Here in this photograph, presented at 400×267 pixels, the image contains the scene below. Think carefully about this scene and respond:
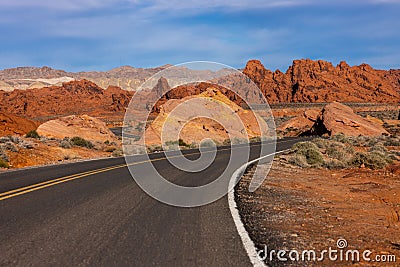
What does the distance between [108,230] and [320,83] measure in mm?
146422

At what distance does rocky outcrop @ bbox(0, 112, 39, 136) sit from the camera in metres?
40.1

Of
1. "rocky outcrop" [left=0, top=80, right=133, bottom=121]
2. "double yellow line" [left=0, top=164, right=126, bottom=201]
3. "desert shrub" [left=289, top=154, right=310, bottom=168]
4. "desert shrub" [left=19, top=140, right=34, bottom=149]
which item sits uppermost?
"rocky outcrop" [left=0, top=80, right=133, bottom=121]

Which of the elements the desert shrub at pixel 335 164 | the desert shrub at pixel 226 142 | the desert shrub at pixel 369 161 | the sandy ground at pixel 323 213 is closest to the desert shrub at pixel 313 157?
the desert shrub at pixel 335 164

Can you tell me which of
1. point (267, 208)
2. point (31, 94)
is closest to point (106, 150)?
point (267, 208)

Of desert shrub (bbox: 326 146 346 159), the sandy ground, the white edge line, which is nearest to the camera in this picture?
the white edge line

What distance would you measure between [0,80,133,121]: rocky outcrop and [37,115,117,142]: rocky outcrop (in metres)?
85.4

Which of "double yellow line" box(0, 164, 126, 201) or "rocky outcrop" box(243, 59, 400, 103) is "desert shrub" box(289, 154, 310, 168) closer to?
"double yellow line" box(0, 164, 126, 201)

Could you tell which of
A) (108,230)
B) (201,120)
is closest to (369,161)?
(108,230)

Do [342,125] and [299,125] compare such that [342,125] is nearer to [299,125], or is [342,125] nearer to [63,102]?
[299,125]

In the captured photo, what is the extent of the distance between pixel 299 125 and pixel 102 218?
61.9 m

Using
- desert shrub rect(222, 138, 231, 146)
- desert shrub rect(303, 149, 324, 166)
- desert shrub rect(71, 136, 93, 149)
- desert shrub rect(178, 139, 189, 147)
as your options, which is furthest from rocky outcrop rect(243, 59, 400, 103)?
desert shrub rect(303, 149, 324, 166)

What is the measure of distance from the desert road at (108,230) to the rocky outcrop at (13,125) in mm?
32406

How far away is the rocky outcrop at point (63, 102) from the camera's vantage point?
137625 millimetres

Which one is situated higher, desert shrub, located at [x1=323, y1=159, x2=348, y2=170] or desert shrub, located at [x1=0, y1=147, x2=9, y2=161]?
desert shrub, located at [x1=0, y1=147, x2=9, y2=161]
